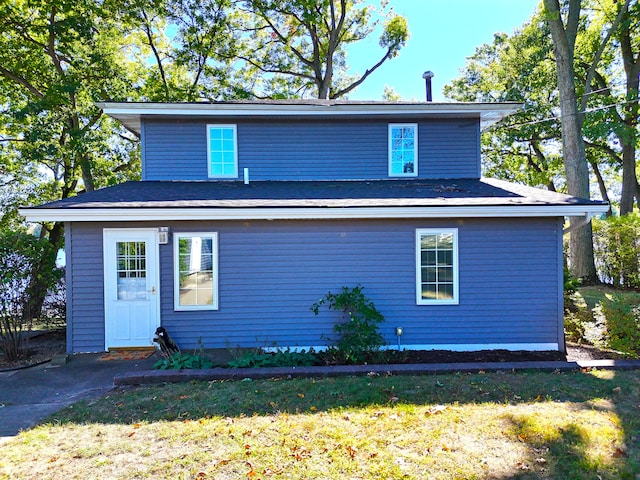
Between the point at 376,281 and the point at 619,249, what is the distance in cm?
1152

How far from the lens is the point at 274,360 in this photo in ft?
20.1

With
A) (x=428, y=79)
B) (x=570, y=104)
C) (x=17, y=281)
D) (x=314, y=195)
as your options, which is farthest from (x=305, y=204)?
(x=570, y=104)

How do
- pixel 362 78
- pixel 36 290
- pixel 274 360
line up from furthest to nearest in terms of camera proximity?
pixel 362 78 → pixel 36 290 → pixel 274 360

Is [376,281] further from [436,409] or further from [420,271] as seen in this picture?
[436,409]

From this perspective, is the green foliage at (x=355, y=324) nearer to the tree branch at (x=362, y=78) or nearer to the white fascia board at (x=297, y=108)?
the white fascia board at (x=297, y=108)

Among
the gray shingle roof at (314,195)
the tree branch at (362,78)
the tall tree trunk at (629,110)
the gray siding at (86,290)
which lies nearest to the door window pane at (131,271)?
the gray siding at (86,290)

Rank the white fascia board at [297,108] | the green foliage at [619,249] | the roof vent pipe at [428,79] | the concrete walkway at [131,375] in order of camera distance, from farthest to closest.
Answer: the green foliage at [619,249], the roof vent pipe at [428,79], the white fascia board at [297,108], the concrete walkway at [131,375]

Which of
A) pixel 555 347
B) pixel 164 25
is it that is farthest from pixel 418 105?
pixel 164 25

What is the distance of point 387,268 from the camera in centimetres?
713

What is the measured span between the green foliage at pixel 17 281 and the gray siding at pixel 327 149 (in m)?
3.20

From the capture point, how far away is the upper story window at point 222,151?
29.4 ft

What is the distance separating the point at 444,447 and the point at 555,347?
4.82 metres

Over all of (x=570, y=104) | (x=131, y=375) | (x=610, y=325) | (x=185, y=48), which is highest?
(x=185, y=48)

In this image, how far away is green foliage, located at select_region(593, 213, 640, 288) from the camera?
13125 mm
